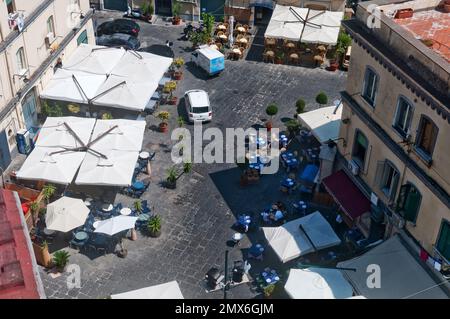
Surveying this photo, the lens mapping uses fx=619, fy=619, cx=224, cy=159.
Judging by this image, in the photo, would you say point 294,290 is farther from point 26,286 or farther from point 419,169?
point 26,286

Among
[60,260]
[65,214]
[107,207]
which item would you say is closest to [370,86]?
[107,207]

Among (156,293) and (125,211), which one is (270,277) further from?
(125,211)

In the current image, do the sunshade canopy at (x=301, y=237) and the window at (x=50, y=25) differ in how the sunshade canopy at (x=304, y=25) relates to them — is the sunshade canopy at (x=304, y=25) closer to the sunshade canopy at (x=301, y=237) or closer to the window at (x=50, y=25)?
the window at (x=50, y=25)

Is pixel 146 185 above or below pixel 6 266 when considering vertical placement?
below
